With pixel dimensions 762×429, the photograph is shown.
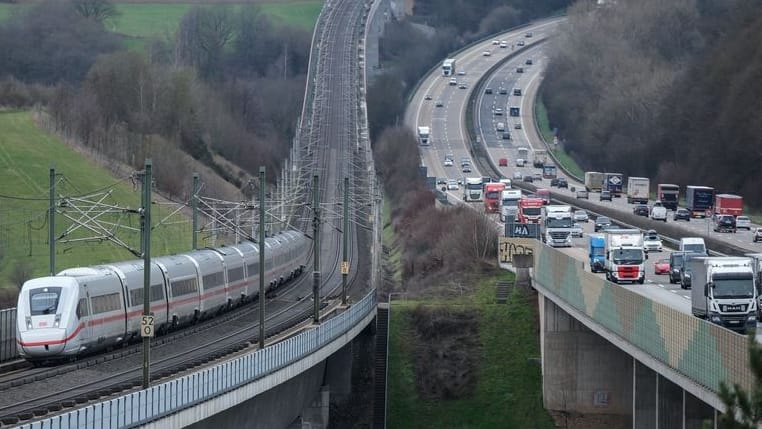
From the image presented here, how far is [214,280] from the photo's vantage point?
60656 millimetres

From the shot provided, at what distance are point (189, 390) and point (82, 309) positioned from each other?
9.40m

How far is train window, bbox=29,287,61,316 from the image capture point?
44.3m

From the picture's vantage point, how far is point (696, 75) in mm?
139625

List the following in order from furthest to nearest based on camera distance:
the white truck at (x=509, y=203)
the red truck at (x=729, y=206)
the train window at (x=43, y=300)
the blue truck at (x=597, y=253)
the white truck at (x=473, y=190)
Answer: the white truck at (x=473, y=190)
the white truck at (x=509, y=203)
the red truck at (x=729, y=206)
the blue truck at (x=597, y=253)
the train window at (x=43, y=300)

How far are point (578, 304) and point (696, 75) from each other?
294 feet

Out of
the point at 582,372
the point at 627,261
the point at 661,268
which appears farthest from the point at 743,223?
the point at 582,372

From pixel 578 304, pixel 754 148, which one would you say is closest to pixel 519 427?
pixel 578 304

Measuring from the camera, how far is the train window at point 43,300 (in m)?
44.3

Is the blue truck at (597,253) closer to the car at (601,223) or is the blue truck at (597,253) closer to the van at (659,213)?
the car at (601,223)

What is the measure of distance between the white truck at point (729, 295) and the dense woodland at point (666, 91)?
69562 mm

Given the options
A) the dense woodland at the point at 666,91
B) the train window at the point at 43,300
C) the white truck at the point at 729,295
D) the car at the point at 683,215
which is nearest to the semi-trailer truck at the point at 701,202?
the car at the point at 683,215

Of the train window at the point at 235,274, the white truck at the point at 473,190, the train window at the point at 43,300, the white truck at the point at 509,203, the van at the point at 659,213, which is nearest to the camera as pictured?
the train window at the point at 43,300

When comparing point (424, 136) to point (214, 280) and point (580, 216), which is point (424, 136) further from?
point (214, 280)

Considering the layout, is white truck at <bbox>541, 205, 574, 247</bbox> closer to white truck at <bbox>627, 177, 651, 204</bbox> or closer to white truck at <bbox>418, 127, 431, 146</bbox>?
white truck at <bbox>627, 177, 651, 204</bbox>
